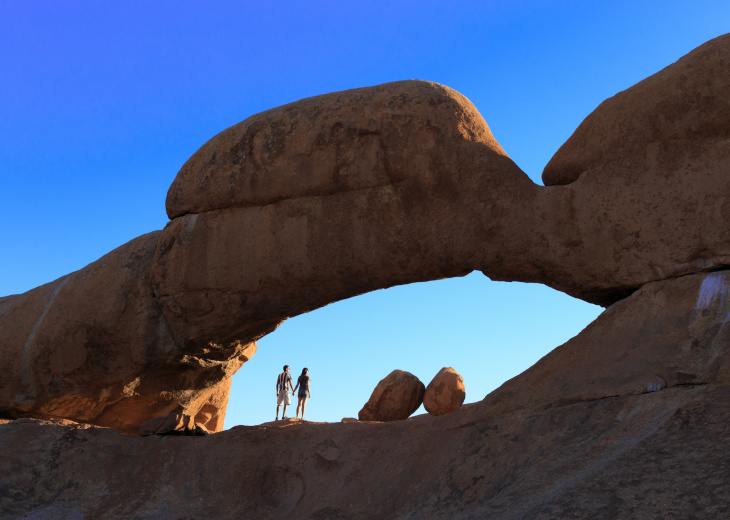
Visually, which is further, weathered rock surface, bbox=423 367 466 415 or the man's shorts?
the man's shorts

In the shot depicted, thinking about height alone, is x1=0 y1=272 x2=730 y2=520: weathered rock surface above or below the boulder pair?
below

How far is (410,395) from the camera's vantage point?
9953mm

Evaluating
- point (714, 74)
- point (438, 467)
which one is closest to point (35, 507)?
point (438, 467)

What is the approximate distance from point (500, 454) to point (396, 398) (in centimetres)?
407

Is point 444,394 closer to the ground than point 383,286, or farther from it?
closer to the ground

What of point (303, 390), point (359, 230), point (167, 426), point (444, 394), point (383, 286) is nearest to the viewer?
point (359, 230)

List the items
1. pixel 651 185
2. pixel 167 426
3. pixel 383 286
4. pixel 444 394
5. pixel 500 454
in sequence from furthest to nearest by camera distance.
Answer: pixel 444 394 < pixel 167 426 < pixel 383 286 < pixel 651 185 < pixel 500 454

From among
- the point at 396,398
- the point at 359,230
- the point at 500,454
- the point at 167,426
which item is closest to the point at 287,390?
the point at 396,398

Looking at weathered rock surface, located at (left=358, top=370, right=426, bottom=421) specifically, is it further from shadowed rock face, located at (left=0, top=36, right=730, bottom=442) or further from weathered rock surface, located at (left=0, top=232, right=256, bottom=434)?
weathered rock surface, located at (left=0, top=232, right=256, bottom=434)

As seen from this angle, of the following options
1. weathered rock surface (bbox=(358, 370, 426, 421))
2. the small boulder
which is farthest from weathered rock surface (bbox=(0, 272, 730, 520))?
weathered rock surface (bbox=(358, 370, 426, 421))

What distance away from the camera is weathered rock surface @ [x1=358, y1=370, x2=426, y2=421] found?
995 centimetres

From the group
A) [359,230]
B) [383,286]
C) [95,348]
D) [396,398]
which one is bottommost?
[396,398]

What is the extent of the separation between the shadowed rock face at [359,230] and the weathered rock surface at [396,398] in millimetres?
1987

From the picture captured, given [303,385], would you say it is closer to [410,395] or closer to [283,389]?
[283,389]
